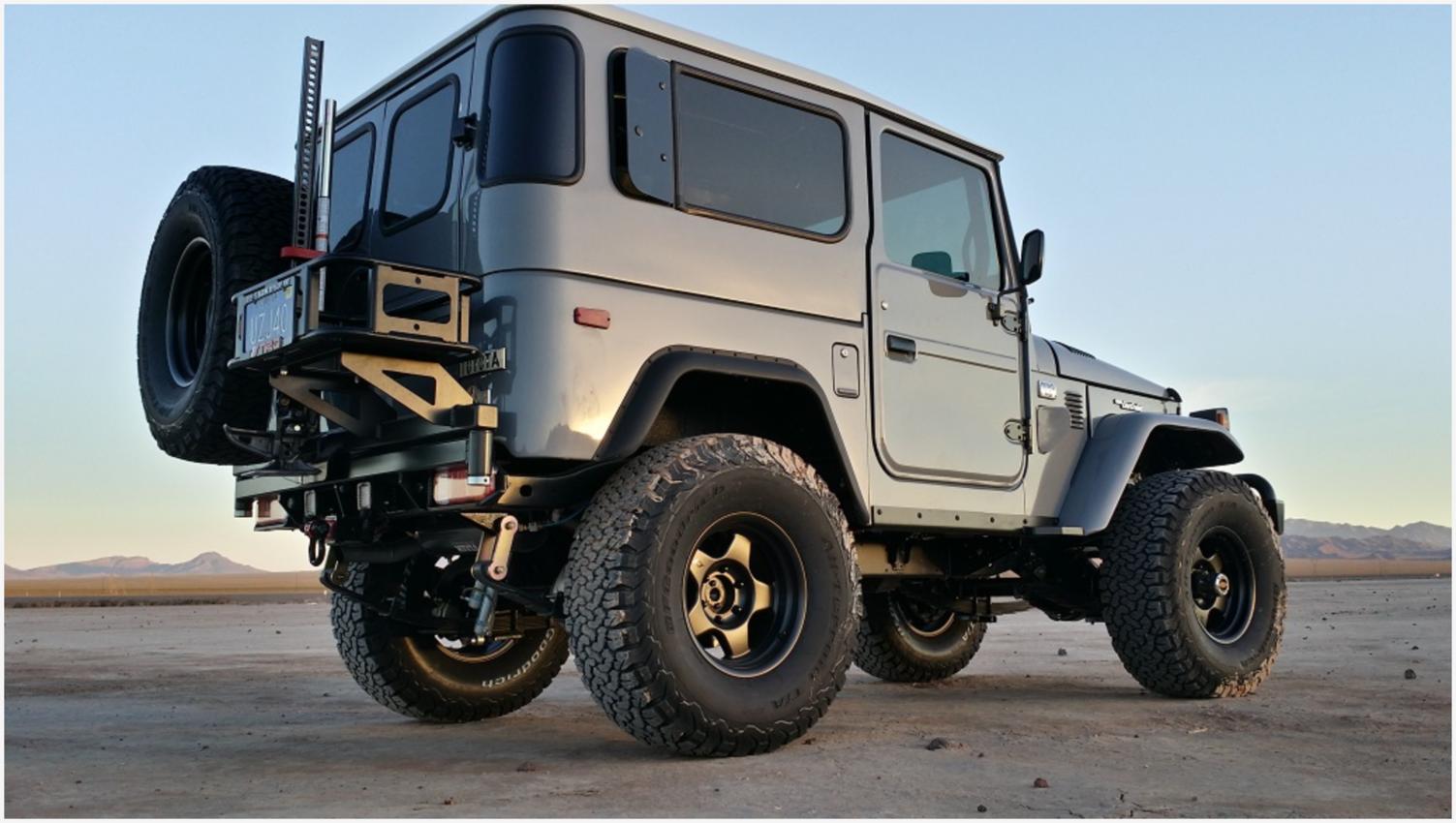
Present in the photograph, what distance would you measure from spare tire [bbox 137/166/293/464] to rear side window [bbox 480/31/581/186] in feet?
3.09

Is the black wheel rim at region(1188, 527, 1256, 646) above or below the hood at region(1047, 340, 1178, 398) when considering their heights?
below

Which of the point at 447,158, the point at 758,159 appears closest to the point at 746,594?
the point at 758,159

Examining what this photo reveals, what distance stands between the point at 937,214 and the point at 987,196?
0.56 m

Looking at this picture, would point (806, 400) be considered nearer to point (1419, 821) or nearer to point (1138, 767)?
point (1138, 767)

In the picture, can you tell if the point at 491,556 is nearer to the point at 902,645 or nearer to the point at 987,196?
the point at 987,196

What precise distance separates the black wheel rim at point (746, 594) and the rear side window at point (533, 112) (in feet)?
4.73

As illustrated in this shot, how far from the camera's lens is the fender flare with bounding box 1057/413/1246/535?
6883mm

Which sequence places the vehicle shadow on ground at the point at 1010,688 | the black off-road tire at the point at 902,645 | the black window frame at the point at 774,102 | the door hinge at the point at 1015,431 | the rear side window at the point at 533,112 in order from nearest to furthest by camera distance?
the rear side window at the point at 533,112
the black window frame at the point at 774,102
the door hinge at the point at 1015,431
the vehicle shadow on ground at the point at 1010,688
the black off-road tire at the point at 902,645

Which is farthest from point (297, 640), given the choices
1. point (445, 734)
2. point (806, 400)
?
point (806, 400)

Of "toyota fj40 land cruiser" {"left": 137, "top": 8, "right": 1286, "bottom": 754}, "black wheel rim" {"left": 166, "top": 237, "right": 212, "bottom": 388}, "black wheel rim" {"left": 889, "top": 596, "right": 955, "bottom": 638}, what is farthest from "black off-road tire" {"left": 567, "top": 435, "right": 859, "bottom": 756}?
"black wheel rim" {"left": 889, "top": 596, "right": 955, "bottom": 638}

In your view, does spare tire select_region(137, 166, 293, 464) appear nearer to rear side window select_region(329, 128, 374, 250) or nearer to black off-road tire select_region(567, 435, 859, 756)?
rear side window select_region(329, 128, 374, 250)

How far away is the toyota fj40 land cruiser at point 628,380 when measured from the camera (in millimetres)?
4758

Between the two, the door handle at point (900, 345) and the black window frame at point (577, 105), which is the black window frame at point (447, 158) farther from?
the door handle at point (900, 345)

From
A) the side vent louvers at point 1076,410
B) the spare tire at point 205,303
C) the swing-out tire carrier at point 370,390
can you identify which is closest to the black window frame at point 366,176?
the spare tire at point 205,303
